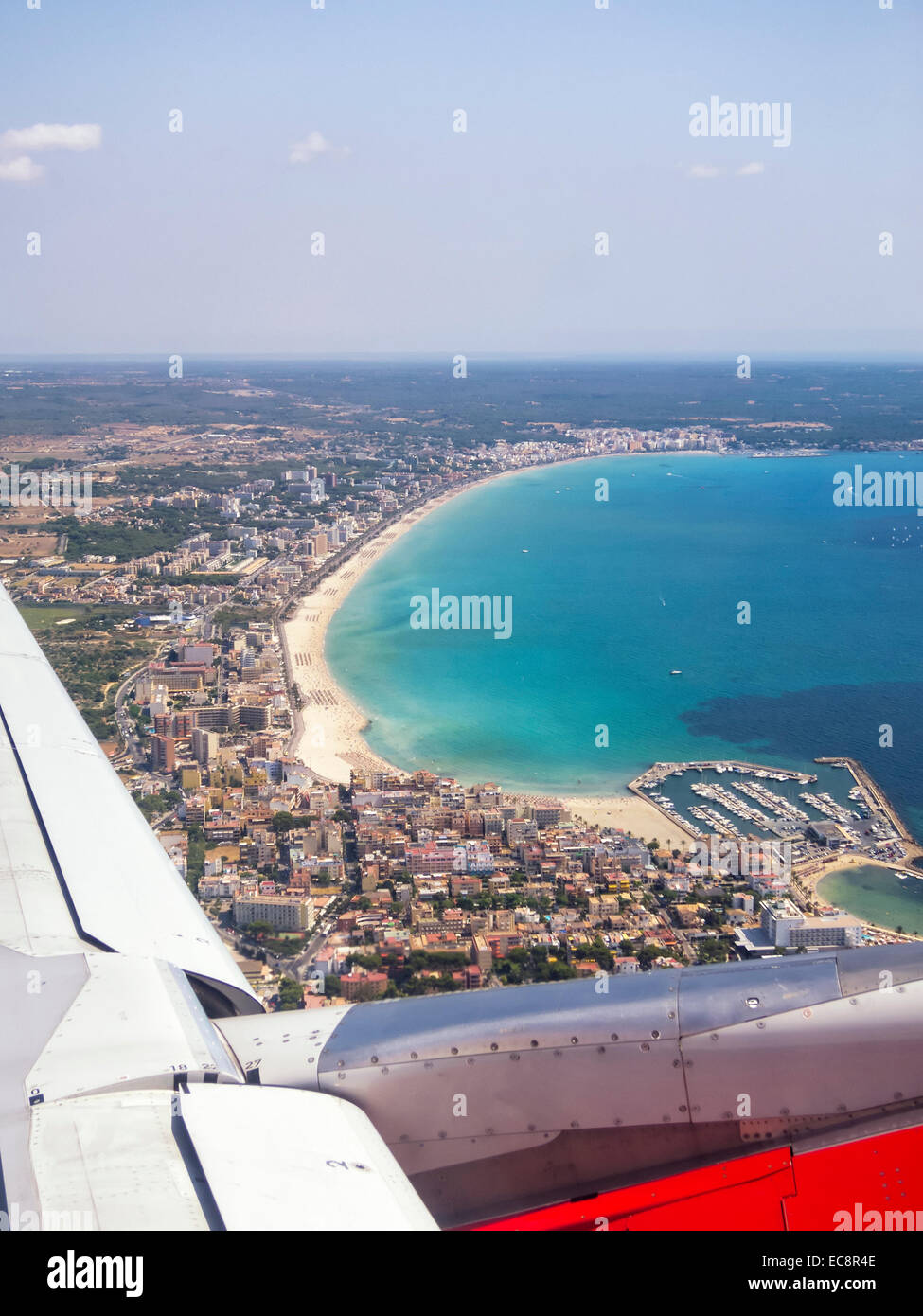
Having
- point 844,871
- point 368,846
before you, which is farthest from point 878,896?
point 368,846

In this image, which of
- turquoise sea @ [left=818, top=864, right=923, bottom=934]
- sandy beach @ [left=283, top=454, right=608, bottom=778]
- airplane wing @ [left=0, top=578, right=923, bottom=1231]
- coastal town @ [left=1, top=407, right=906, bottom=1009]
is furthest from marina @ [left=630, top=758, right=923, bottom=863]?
airplane wing @ [left=0, top=578, right=923, bottom=1231]

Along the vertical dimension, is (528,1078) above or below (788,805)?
above

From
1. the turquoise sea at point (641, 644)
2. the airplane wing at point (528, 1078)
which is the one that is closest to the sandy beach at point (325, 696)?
the turquoise sea at point (641, 644)

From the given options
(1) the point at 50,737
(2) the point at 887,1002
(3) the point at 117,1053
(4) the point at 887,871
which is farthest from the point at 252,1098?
(4) the point at 887,871

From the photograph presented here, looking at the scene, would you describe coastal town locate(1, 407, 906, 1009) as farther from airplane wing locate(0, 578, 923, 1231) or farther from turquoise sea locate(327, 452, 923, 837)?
turquoise sea locate(327, 452, 923, 837)

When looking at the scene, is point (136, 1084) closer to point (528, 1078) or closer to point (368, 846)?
point (528, 1078)
